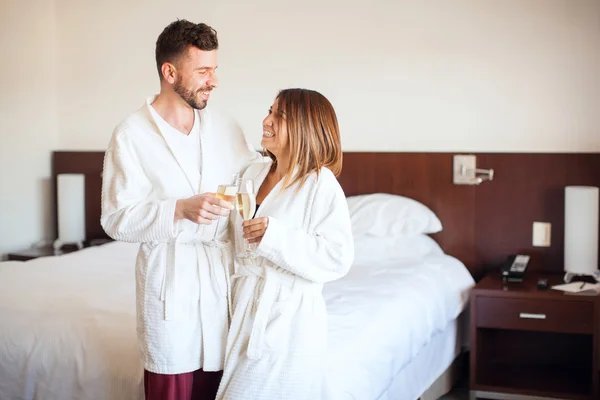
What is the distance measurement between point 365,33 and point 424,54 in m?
0.35

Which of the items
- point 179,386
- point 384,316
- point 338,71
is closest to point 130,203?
point 179,386

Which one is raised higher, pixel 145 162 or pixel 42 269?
pixel 145 162

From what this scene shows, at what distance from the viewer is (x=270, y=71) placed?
14.3 feet

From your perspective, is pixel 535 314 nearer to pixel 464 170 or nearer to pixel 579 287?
pixel 579 287

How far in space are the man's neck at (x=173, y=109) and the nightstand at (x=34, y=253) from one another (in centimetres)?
257

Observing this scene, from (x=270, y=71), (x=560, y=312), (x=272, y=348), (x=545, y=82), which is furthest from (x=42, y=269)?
(x=545, y=82)

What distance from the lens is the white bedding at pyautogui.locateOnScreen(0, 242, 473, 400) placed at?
248 centimetres

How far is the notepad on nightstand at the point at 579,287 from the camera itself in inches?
134

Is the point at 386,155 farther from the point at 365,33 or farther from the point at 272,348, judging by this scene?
the point at 272,348

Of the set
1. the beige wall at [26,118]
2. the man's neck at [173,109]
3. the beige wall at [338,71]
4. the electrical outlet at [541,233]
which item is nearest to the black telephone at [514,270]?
the electrical outlet at [541,233]

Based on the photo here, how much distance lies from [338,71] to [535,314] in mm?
1664

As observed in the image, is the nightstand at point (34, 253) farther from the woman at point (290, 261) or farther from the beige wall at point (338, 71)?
the woman at point (290, 261)

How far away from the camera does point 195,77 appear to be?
7.04 feet

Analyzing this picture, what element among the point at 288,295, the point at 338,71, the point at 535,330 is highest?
the point at 338,71
